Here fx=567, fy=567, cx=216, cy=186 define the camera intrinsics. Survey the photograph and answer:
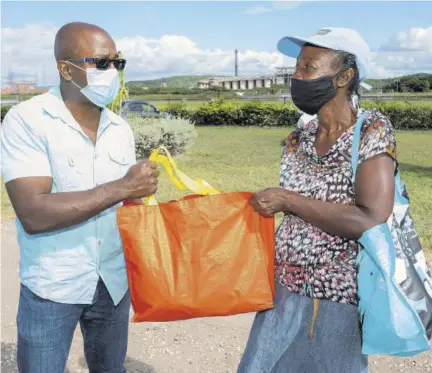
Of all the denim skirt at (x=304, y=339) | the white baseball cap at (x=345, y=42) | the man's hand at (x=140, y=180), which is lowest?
the denim skirt at (x=304, y=339)

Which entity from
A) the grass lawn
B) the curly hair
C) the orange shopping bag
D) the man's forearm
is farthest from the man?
the grass lawn

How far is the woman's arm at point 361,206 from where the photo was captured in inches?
75.3

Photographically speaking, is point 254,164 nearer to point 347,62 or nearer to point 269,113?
point 347,62

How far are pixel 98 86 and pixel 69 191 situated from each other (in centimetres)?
44

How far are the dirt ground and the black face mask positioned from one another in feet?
6.62

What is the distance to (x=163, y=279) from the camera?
223 cm

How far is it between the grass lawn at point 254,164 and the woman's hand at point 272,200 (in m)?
4.37

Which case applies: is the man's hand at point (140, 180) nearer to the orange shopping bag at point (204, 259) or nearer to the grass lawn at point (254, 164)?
the orange shopping bag at point (204, 259)

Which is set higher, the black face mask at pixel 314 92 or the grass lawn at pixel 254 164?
the black face mask at pixel 314 92

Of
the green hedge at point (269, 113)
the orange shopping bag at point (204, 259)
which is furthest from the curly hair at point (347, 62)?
the green hedge at point (269, 113)

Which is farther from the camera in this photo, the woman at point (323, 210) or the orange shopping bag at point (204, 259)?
the orange shopping bag at point (204, 259)

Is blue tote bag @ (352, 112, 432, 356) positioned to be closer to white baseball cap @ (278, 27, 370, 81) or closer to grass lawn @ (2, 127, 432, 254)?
white baseball cap @ (278, 27, 370, 81)

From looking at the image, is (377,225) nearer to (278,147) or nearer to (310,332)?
(310,332)

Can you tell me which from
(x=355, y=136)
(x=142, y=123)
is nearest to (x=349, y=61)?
(x=355, y=136)
